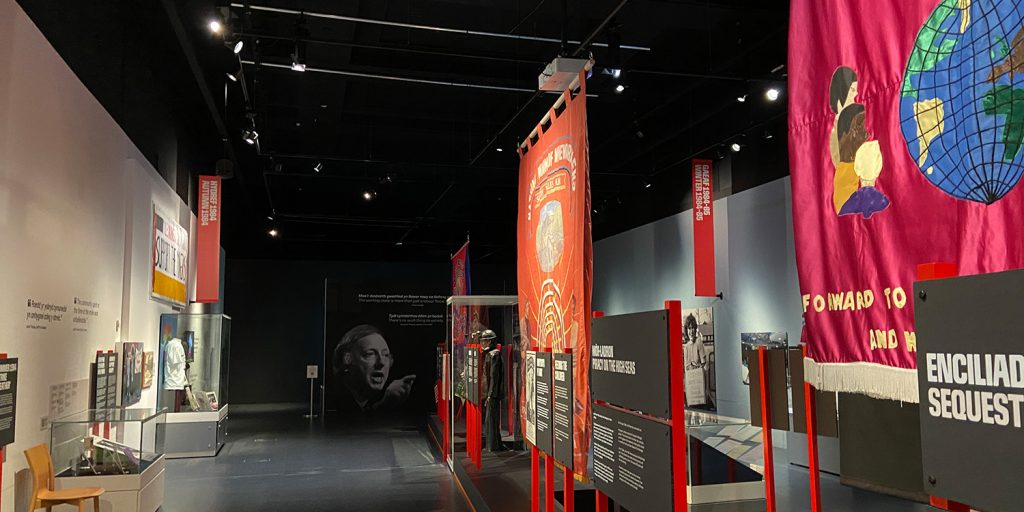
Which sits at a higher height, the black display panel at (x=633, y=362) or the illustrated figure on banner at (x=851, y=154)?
the illustrated figure on banner at (x=851, y=154)

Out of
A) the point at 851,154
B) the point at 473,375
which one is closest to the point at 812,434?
the point at 851,154

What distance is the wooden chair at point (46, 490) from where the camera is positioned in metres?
5.04

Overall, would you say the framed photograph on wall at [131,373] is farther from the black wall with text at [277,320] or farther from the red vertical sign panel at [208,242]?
the black wall with text at [277,320]

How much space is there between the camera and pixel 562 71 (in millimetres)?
4477

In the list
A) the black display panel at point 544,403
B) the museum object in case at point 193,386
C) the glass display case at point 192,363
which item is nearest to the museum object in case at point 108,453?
the black display panel at point 544,403

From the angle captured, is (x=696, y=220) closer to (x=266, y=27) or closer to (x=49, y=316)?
(x=266, y=27)

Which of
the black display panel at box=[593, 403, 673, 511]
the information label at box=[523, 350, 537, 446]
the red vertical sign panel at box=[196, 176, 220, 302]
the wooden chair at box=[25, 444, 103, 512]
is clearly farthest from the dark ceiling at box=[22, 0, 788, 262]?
the black display panel at box=[593, 403, 673, 511]

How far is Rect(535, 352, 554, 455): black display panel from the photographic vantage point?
15.1 ft

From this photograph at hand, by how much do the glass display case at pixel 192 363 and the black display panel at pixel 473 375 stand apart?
13.0 feet

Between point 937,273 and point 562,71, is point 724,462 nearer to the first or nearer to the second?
point 562,71

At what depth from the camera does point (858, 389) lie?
1.94 meters

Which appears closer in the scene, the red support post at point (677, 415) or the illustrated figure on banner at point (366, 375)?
the red support post at point (677, 415)

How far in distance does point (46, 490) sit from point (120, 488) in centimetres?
93

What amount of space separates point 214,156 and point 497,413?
7.02 m
